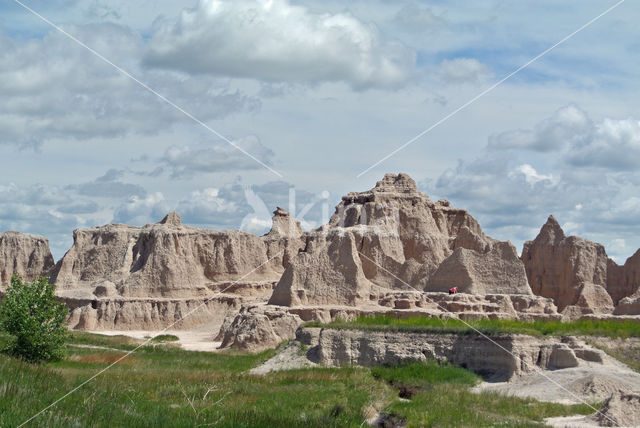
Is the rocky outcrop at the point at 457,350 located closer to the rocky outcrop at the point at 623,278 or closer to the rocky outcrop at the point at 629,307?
the rocky outcrop at the point at 629,307

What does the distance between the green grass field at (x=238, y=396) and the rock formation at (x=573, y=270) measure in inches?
1406

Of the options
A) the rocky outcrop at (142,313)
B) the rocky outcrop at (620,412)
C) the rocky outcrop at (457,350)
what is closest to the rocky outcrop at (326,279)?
the rocky outcrop at (457,350)

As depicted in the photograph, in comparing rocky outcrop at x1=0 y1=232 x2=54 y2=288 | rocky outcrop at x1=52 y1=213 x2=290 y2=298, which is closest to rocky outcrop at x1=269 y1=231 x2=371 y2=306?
rocky outcrop at x1=52 y1=213 x2=290 y2=298

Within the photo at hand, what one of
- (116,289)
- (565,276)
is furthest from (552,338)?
(116,289)

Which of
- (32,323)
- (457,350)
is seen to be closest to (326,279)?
(457,350)

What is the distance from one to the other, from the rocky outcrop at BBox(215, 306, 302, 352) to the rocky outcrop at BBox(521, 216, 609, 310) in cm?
2730

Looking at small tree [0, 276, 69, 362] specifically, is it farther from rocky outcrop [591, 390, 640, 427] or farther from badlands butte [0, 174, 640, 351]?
rocky outcrop [591, 390, 640, 427]

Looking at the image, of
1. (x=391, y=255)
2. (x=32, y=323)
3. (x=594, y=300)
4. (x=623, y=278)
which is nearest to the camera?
(x=32, y=323)

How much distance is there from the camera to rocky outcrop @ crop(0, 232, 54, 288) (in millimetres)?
84062

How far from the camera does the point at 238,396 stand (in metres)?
24.9

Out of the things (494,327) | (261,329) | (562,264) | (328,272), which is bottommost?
(261,329)

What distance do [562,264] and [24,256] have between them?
176 feet

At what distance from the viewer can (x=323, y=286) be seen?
171 feet

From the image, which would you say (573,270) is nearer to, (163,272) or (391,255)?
(391,255)
